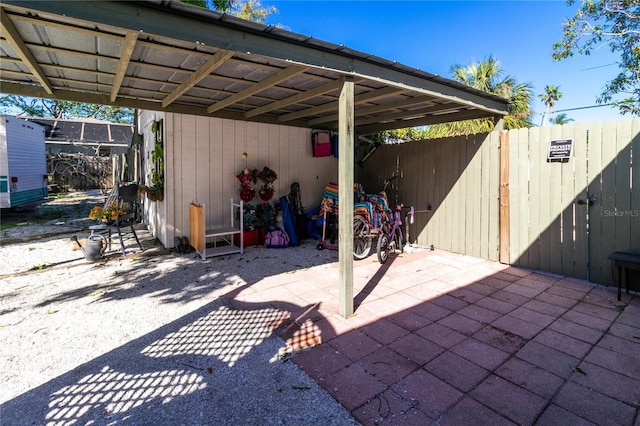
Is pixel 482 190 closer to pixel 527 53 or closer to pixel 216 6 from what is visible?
A: pixel 527 53

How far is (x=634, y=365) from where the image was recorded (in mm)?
2164

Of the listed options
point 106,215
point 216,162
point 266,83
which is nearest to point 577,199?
point 266,83

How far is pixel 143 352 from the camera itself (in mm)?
2320

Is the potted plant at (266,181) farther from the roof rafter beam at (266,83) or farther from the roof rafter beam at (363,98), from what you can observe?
the roof rafter beam at (266,83)

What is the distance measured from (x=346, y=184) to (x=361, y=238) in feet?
7.47

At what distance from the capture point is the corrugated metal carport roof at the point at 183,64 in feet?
6.48

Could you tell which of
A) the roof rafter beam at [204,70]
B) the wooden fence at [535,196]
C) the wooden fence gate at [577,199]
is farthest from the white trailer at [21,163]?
the wooden fence gate at [577,199]

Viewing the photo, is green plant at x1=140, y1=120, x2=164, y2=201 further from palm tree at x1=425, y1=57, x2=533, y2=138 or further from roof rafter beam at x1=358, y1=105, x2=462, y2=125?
palm tree at x1=425, y1=57, x2=533, y2=138

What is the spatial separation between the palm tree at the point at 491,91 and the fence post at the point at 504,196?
20.3ft

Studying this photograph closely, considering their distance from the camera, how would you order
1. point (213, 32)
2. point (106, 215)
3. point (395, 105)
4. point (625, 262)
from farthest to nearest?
point (106, 215), point (395, 105), point (625, 262), point (213, 32)

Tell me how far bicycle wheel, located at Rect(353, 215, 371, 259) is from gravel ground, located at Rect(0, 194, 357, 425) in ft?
4.14

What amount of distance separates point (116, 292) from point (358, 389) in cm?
290

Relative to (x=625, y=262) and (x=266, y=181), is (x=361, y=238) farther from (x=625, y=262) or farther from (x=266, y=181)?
(x=625, y=262)

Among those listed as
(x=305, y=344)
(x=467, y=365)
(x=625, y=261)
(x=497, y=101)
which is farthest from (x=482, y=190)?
(x=305, y=344)
